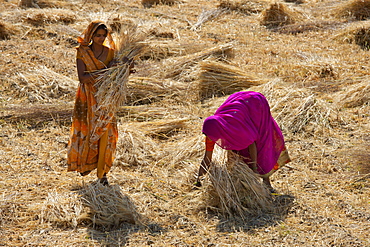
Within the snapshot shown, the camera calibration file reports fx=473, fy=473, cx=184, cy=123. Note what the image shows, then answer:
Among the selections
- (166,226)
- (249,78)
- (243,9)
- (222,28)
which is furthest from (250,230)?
(243,9)

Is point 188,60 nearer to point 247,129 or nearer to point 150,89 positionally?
point 150,89

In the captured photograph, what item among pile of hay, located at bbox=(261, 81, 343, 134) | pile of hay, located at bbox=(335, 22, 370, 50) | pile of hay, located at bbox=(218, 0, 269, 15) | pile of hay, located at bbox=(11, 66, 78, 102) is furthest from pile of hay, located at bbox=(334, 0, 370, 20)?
pile of hay, located at bbox=(11, 66, 78, 102)

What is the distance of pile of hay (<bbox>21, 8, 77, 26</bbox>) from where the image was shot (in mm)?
8117

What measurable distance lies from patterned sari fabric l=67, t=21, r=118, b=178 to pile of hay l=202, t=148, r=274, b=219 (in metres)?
0.88

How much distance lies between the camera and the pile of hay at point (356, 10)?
852 centimetres

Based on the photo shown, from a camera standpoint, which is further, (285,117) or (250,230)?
(285,117)

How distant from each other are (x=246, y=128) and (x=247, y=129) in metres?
0.01

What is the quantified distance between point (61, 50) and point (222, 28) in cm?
287

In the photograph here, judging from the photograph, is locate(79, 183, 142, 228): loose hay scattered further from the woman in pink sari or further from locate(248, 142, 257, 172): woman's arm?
locate(248, 142, 257, 172): woman's arm

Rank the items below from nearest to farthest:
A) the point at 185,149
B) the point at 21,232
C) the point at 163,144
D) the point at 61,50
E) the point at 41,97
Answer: the point at 21,232 → the point at 185,149 → the point at 163,144 → the point at 41,97 → the point at 61,50

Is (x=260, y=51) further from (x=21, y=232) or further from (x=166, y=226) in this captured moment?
(x=21, y=232)

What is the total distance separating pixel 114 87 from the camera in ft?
11.6

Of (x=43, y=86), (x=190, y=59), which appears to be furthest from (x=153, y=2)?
(x=43, y=86)

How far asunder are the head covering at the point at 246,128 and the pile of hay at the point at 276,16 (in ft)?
17.3
